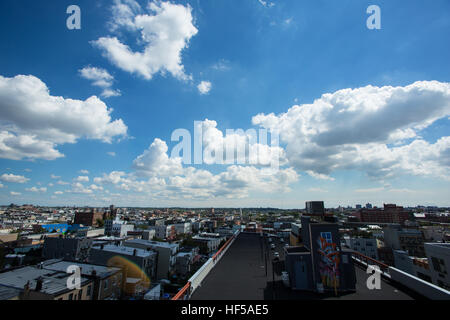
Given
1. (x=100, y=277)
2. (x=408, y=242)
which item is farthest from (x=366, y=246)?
(x=100, y=277)

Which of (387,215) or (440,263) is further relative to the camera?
(387,215)

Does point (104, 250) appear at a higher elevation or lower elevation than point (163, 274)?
higher

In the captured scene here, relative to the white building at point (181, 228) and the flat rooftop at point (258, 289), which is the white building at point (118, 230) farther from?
the flat rooftop at point (258, 289)

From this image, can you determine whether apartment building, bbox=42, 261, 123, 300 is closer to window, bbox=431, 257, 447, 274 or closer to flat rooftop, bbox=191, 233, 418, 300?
flat rooftop, bbox=191, 233, 418, 300

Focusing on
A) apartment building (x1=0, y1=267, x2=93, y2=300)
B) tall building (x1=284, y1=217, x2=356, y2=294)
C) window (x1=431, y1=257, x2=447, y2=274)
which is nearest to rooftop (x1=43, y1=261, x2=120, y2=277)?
apartment building (x1=0, y1=267, x2=93, y2=300)

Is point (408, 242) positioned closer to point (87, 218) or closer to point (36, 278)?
point (36, 278)
